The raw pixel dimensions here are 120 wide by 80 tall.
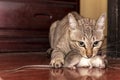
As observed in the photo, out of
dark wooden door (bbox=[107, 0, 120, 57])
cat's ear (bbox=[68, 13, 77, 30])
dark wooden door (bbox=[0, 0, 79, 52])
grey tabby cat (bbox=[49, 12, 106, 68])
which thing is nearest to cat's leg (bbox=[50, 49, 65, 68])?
grey tabby cat (bbox=[49, 12, 106, 68])

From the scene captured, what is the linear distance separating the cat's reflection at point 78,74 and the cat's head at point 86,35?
0.08m

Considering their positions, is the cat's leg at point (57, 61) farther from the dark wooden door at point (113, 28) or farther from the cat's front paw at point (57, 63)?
the dark wooden door at point (113, 28)

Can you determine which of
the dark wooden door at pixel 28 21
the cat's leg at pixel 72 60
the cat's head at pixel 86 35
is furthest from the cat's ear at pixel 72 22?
the dark wooden door at pixel 28 21

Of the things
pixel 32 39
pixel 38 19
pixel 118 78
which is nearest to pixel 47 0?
pixel 38 19

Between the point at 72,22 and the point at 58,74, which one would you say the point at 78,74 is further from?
the point at 72,22

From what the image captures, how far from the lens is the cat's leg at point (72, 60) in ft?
4.87

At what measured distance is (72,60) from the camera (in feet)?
4.88

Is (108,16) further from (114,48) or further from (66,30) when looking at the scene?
(66,30)

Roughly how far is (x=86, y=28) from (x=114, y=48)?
53 centimetres

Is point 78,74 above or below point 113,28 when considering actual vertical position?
below

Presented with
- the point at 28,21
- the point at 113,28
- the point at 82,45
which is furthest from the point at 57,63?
the point at 28,21

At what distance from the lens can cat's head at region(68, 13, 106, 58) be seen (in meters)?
1.48

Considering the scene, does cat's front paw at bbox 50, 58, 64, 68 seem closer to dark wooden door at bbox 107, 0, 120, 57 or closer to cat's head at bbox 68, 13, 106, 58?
cat's head at bbox 68, 13, 106, 58

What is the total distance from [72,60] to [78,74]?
0.16 metres
